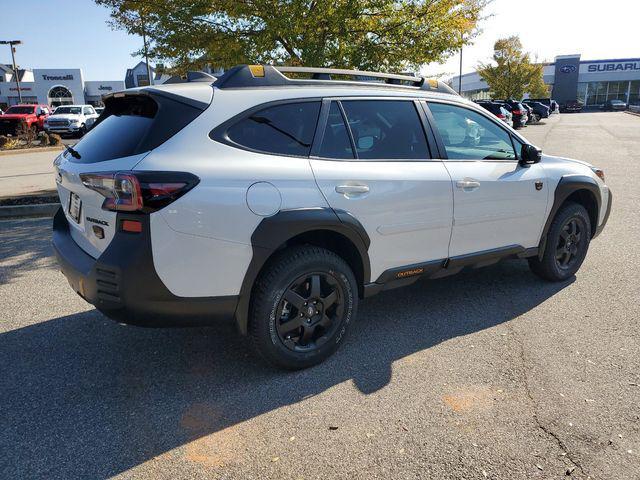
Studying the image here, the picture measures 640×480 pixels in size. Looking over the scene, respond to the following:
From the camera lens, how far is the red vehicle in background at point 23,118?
26.3 meters

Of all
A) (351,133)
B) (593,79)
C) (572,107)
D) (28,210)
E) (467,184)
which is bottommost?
(28,210)

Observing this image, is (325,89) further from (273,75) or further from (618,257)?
(618,257)

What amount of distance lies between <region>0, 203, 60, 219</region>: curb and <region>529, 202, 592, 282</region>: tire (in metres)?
6.96

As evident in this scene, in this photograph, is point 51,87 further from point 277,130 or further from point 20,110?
point 277,130

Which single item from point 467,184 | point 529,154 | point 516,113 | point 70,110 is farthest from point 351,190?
point 516,113

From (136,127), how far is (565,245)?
157 inches

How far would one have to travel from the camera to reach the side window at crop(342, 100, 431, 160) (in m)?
3.60

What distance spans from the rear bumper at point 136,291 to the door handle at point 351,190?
0.95m

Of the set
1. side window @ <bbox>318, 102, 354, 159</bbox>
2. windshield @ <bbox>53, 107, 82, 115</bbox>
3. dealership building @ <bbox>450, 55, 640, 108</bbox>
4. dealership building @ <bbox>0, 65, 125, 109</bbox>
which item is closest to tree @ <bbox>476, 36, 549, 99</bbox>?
dealership building @ <bbox>450, 55, 640, 108</bbox>

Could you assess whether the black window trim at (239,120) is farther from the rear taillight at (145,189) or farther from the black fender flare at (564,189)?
the black fender flare at (564,189)

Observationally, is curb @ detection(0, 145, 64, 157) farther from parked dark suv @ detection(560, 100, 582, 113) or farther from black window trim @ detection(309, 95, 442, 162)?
parked dark suv @ detection(560, 100, 582, 113)

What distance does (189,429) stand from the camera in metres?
2.81

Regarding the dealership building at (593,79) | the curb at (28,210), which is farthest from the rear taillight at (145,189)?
the dealership building at (593,79)

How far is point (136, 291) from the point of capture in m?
2.76
